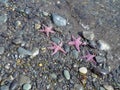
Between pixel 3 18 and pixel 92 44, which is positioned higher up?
pixel 3 18

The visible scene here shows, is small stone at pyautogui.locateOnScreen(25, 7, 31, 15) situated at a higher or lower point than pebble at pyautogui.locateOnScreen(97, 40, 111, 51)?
higher

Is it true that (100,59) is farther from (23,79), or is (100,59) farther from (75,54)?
(23,79)

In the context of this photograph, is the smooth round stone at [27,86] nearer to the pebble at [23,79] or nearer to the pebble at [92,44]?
the pebble at [23,79]

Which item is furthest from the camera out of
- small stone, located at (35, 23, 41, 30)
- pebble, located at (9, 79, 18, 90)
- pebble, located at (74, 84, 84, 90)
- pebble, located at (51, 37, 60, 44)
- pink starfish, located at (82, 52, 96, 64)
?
small stone, located at (35, 23, 41, 30)

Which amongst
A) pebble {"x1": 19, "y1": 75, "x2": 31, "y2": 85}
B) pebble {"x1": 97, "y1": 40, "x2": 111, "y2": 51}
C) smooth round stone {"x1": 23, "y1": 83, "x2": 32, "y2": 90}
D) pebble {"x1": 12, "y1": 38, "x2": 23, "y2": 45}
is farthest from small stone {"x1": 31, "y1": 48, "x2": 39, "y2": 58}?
pebble {"x1": 97, "y1": 40, "x2": 111, "y2": 51}

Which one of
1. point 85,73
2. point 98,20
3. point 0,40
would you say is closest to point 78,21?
point 98,20

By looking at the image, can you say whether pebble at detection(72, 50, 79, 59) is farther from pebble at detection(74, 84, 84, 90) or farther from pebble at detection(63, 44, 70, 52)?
pebble at detection(74, 84, 84, 90)

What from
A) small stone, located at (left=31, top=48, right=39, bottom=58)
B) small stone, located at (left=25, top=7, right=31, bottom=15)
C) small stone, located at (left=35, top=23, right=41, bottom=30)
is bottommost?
small stone, located at (left=31, top=48, right=39, bottom=58)

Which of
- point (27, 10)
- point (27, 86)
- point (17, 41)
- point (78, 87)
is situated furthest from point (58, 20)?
point (27, 86)

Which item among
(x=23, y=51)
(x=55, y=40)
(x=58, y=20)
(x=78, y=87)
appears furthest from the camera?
(x=58, y=20)

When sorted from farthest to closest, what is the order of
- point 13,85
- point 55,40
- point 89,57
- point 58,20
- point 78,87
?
point 58,20
point 55,40
point 89,57
point 78,87
point 13,85

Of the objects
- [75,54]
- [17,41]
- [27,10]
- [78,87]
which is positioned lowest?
[78,87]
